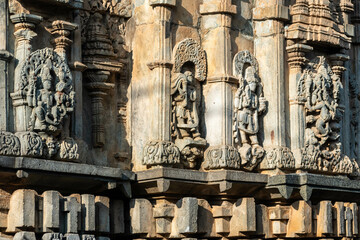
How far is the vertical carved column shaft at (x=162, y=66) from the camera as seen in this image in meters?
14.4

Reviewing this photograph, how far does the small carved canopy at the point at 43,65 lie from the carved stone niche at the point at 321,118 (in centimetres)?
355

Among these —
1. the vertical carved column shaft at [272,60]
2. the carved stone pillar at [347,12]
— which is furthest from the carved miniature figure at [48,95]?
the carved stone pillar at [347,12]

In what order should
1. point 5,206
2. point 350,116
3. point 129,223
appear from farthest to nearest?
1. point 350,116
2. point 129,223
3. point 5,206

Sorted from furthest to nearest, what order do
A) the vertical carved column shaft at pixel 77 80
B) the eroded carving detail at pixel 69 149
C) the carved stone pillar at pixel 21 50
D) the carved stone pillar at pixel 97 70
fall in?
the carved stone pillar at pixel 97 70, the vertical carved column shaft at pixel 77 80, the eroded carving detail at pixel 69 149, the carved stone pillar at pixel 21 50

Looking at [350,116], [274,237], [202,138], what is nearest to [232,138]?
[202,138]

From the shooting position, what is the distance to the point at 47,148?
13.3 metres

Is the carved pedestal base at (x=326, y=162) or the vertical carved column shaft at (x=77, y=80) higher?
the vertical carved column shaft at (x=77, y=80)

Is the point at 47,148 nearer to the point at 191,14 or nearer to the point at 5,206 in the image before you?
the point at 5,206

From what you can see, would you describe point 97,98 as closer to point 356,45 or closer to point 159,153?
point 159,153

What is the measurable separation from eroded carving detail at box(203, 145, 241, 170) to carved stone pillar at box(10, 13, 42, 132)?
2586mm

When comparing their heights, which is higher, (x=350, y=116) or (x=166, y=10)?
(x=166, y=10)

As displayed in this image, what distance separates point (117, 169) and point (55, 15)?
186 cm

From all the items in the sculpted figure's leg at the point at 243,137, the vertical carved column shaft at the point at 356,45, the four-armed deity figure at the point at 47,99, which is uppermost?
the vertical carved column shaft at the point at 356,45

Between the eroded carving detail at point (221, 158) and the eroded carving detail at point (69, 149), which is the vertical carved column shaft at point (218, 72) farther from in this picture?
the eroded carving detail at point (69, 149)
